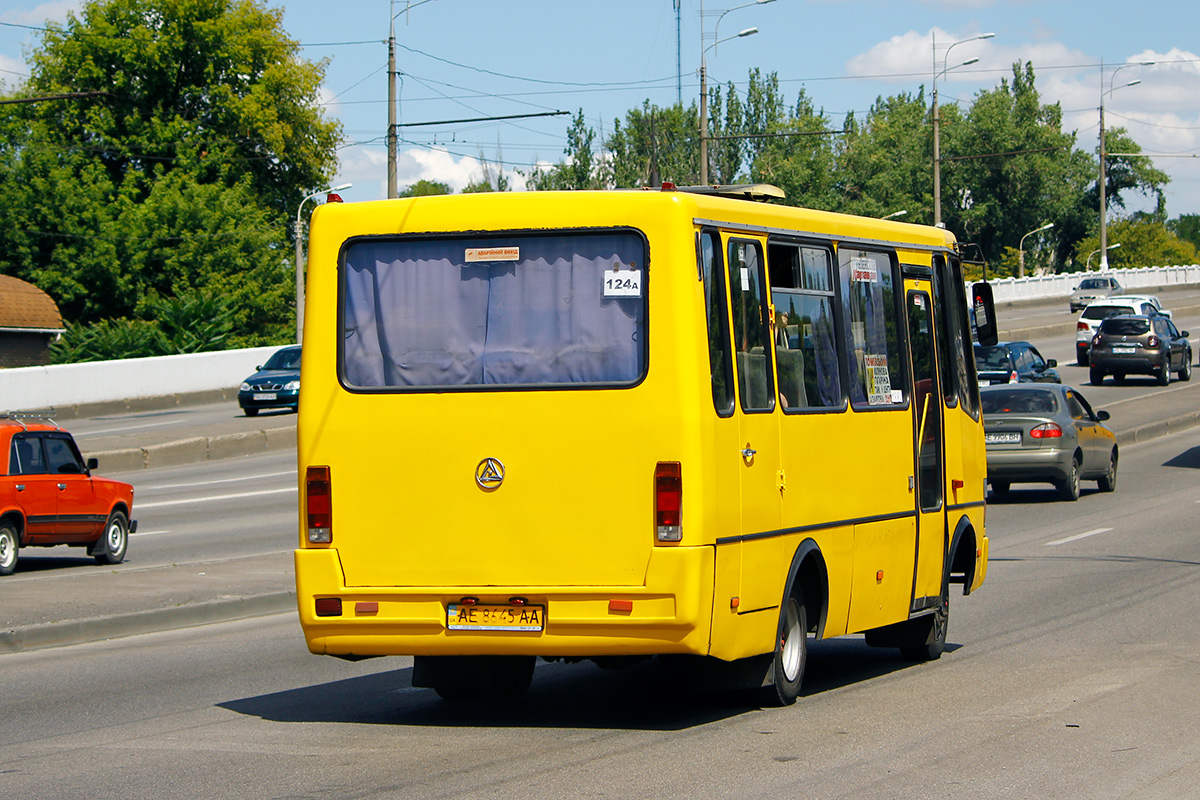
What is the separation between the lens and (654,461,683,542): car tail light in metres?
7.57

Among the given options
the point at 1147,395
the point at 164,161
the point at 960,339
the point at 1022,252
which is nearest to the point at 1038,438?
the point at 960,339

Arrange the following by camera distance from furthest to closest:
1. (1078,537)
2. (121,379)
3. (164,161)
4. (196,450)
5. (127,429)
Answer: (164,161)
(121,379)
(127,429)
(196,450)
(1078,537)

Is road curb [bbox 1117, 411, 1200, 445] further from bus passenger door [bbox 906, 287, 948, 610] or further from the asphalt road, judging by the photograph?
bus passenger door [bbox 906, 287, 948, 610]

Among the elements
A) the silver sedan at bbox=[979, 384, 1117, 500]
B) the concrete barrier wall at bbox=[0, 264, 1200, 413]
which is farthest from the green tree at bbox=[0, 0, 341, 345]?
the silver sedan at bbox=[979, 384, 1117, 500]

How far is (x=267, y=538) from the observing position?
19.8 m

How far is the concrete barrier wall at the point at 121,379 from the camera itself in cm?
4116

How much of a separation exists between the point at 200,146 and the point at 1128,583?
6424 cm

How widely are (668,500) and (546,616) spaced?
846mm

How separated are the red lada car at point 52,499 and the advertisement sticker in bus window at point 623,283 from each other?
35.8 ft

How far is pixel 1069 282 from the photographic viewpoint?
8669 cm

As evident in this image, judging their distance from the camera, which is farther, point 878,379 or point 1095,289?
point 1095,289

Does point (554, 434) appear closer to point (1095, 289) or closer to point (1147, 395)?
point (1147, 395)

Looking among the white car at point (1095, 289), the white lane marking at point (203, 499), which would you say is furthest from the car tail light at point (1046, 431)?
the white car at point (1095, 289)

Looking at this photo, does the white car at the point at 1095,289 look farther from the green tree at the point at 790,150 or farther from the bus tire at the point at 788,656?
the bus tire at the point at 788,656
